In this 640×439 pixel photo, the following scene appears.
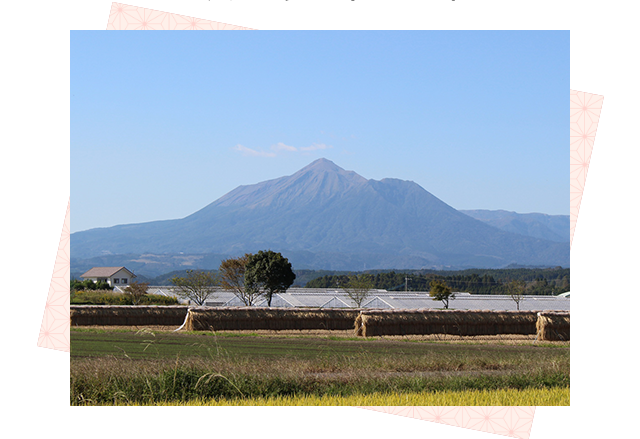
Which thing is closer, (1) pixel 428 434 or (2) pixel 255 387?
(1) pixel 428 434

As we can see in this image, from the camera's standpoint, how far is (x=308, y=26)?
530 centimetres

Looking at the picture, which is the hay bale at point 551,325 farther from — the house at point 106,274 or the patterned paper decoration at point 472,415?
the house at point 106,274

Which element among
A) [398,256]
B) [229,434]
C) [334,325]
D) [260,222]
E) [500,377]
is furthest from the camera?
[398,256]

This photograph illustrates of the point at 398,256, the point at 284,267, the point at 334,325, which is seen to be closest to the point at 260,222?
the point at 398,256

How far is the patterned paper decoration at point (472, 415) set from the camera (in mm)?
5188

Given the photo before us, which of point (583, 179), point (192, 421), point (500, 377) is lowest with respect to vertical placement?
point (500, 377)

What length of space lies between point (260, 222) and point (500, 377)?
3737cm

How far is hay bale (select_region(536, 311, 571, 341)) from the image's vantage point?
17227 millimetres

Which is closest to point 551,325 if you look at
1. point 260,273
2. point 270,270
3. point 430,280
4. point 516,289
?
point 270,270

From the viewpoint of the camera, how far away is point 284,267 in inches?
896

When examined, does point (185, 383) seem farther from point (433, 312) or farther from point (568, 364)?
point (433, 312)

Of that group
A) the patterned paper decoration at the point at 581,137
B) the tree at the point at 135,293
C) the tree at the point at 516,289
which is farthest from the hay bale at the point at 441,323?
the tree at the point at 516,289

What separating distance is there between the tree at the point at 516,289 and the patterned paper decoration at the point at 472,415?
3034 cm

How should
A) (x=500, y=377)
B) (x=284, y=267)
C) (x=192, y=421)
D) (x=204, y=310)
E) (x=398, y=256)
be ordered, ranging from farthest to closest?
(x=398, y=256), (x=284, y=267), (x=204, y=310), (x=500, y=377), (x=192, y=421)
